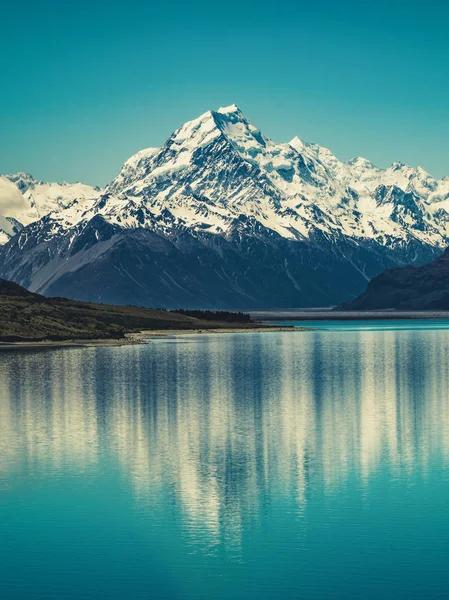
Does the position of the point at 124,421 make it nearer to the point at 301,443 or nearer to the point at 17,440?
the point at 17,440

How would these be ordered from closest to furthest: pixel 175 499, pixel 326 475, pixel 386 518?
pixel 386 518
pixel 175 499
pixel 326 475

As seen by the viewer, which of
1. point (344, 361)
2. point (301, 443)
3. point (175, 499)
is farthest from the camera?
point (344, 361)

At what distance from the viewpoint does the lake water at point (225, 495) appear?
44.2m

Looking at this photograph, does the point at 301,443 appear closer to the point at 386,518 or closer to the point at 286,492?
the point at 286,492

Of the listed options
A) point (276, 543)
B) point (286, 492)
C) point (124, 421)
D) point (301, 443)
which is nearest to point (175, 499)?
point (286, 492)

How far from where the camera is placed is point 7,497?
60.0m

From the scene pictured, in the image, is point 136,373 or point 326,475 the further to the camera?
point 136,373

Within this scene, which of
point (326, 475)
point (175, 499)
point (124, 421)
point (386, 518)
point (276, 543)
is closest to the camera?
point (276, 543)

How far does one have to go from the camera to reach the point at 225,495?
59594 millimetres

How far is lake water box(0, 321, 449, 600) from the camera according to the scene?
44156 mm

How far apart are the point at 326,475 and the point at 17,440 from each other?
2776cm

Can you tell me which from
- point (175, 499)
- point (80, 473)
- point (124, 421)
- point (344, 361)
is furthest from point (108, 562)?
point (344, 361)

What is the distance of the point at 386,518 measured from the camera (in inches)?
2122

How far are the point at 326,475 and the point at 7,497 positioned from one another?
20045mm
